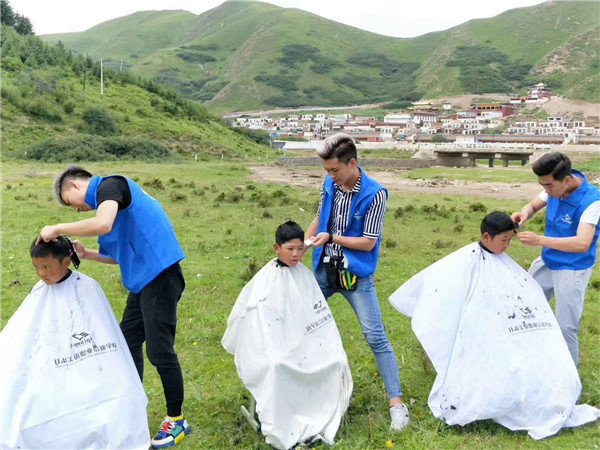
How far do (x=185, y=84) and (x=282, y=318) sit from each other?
190 metres

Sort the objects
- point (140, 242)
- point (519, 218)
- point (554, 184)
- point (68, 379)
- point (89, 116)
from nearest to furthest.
→ point (68, 379), point (140, 242), point (554, 184), point (519, 218), point (89, 116)

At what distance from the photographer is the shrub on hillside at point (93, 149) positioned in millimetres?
30750

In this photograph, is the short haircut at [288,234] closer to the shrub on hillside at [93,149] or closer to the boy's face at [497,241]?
the boy's face at [497,241]

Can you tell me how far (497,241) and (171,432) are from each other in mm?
2828

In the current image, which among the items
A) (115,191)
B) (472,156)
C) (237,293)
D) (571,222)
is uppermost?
(115,191)

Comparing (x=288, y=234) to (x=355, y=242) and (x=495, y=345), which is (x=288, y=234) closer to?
(x=355, y=242)

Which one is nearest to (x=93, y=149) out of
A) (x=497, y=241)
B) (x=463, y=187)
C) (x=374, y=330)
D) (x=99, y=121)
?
(x=99, y=121)

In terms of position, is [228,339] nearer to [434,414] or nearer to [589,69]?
[434,414]

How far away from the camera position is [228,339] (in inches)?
156

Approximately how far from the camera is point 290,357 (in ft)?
11.8

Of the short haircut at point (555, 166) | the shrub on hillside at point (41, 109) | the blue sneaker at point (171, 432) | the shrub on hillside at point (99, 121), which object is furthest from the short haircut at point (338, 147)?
the shrub on hillside at point (41, 109)

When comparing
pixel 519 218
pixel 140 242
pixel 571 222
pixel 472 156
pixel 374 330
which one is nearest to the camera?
pixel 140 242

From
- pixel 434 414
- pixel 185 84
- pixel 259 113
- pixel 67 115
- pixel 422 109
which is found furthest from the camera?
pixel 185 84

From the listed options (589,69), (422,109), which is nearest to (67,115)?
(422,109)
